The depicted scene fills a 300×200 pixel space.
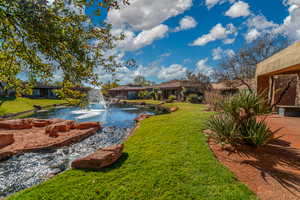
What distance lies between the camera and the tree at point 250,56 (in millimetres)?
15695

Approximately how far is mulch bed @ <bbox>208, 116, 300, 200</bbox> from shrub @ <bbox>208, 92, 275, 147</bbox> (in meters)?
0.36

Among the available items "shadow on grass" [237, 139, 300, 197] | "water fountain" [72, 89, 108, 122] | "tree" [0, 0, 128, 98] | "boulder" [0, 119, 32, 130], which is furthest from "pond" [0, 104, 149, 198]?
"boulder" [0, 119, 32, 130]

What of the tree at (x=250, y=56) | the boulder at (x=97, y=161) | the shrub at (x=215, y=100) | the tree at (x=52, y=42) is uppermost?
the tree at (x=250, y=56)

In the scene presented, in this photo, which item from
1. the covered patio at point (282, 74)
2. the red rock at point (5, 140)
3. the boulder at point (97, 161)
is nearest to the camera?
the boulder at point (97, 161)

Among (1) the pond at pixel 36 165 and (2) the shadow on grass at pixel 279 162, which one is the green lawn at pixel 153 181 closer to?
(2) the shadow on grass at pixel 279 162

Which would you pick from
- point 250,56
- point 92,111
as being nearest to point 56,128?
point 92,111

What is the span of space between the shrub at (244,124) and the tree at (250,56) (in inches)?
495

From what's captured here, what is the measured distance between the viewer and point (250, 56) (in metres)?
16.0

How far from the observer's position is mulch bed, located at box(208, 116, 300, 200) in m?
2.75

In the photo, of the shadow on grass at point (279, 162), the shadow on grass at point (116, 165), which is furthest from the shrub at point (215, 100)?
the shadow on grass at point (116, 165)

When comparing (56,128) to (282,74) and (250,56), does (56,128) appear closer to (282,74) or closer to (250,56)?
(282,74)

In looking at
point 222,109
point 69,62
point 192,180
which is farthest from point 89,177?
point 222,109

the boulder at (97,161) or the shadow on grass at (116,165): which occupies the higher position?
the boulder at (97,161)

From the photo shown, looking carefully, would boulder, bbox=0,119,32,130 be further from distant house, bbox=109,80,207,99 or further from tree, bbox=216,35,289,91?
tree, bbox=216,35,289,91
